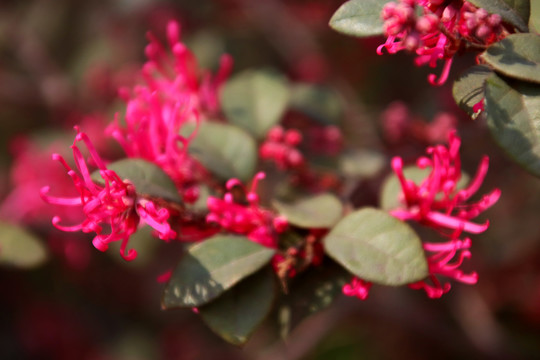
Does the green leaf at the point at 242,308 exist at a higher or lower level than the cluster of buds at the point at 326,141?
higher

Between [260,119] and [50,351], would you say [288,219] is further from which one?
[50,351]

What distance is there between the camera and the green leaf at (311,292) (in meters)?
1.03

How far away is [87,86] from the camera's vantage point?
2322mm

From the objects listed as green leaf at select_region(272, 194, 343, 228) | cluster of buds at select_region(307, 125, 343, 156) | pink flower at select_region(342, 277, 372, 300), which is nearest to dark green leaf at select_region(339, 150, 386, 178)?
cluster of buds at select_region(307, 125, 343, 156)

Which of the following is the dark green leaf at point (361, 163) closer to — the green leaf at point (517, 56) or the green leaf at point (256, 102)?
the green leaf at point (256, 102)

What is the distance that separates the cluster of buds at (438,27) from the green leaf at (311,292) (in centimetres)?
40

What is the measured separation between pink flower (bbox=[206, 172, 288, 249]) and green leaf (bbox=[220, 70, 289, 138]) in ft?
1.29

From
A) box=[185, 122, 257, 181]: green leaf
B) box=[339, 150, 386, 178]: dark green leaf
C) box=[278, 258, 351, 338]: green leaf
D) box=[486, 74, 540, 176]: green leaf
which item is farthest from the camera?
box=[339, 150, 386, 178]: dark green leaf

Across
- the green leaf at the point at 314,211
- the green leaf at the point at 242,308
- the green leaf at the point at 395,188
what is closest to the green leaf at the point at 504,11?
the green leaf at the point at 395,188

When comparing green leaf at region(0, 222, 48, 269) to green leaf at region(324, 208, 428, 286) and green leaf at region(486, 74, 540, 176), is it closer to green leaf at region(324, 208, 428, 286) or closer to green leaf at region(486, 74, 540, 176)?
green leaf at region(324, 208, 428, 286)

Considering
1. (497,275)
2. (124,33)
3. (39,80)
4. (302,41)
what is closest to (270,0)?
(302,41)

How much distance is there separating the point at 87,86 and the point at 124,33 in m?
0.48

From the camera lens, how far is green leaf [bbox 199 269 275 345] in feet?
3.17

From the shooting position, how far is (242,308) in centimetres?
100
